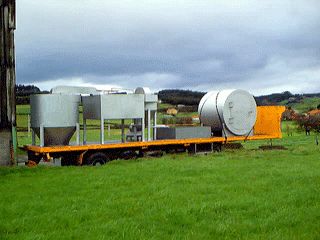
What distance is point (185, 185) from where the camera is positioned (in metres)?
11.6

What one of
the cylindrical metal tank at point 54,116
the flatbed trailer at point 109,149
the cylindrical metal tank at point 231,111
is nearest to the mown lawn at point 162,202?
the flatbed trailer at point 109,149

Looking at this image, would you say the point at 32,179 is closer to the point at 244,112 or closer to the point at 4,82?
the point at 4,82

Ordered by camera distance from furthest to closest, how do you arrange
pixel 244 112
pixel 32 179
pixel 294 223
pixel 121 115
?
pixel 244 112 < pixel 121 115 < pixel 32 179 < pixel 294 223

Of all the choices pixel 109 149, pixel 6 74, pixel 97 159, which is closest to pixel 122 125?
pixel 109 149

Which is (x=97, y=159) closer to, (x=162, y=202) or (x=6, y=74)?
(x=6, y=74)

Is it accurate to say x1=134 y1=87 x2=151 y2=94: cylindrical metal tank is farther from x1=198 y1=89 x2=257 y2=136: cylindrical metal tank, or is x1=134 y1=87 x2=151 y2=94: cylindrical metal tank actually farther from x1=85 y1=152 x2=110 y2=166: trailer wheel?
x1=198 y1=89 x2=257 y2=136: cylindrical metal tank

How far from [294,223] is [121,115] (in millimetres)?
10775

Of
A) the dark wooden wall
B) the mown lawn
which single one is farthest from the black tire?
the dark wooden wall

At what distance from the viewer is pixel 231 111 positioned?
2133 centimetres

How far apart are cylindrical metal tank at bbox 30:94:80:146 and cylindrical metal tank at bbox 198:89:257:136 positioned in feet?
22.1

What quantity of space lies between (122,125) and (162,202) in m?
9.85

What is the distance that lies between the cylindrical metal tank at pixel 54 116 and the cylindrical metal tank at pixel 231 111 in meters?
6.73

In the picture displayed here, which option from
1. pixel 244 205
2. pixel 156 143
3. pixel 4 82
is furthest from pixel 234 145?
pixel 244 205

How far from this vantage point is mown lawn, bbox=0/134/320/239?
24.7ft
